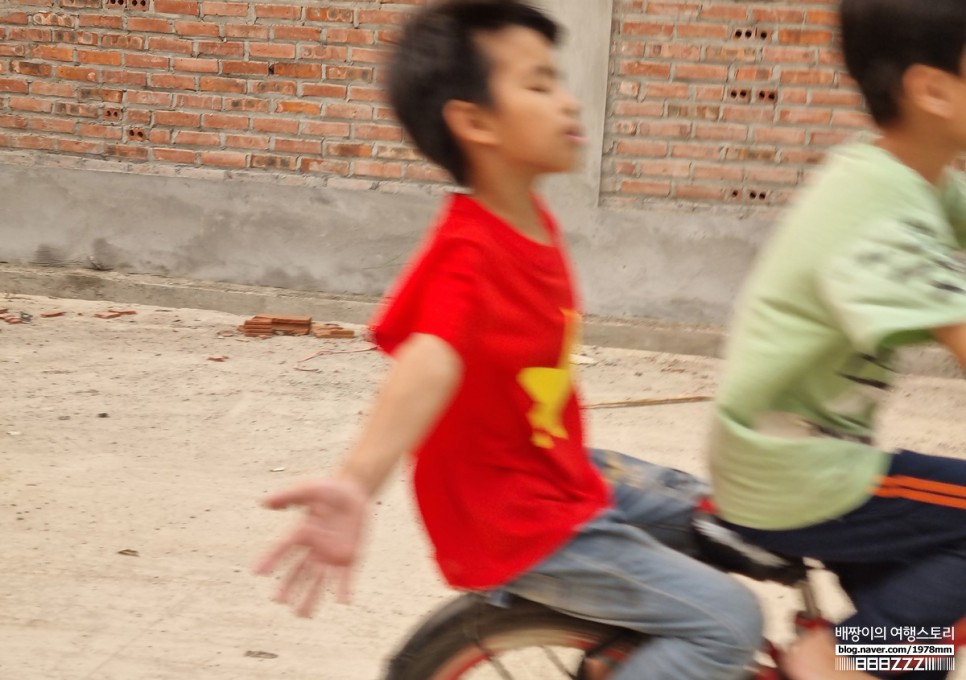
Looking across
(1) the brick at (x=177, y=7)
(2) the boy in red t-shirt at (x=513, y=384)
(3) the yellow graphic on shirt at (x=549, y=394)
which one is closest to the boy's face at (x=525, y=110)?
(2) the boy in red t-shirt at (x=513, y=384)

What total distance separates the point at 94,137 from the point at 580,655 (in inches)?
218

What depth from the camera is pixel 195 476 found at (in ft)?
13.5

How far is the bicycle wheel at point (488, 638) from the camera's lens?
1816 millimetres

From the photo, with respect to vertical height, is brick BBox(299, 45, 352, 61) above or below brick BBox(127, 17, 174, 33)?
below

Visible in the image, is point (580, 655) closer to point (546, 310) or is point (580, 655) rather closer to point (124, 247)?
point (546, 310)

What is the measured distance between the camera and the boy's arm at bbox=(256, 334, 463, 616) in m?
1.53

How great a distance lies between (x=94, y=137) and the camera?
6.62 meters

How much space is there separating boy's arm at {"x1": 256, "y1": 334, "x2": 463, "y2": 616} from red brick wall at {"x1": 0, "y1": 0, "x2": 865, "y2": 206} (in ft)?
15.2

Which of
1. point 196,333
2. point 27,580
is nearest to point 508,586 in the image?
point 27,580

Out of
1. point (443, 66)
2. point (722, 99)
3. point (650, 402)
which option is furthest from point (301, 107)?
point (443, 66)

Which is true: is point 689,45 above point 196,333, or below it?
above

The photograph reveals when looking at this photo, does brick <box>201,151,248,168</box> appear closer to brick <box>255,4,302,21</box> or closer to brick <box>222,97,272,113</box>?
brick <box>222,97,272,113</box>

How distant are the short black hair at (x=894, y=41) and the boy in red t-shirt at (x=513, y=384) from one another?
438 millimetres

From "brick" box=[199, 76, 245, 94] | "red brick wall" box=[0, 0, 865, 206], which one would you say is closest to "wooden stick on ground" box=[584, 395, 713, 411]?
"red brick wall" box=[0, 0, 865, 206]
